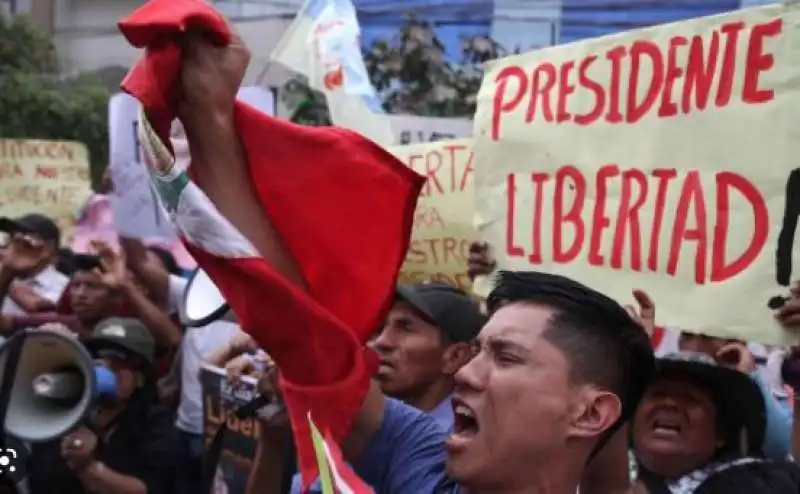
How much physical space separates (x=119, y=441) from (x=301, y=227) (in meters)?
1.93

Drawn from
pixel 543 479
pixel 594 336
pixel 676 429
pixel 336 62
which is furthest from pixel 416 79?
pixel 543 479

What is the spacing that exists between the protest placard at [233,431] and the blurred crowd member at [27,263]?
182 centimetres

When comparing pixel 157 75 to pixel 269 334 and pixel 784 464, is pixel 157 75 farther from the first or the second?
pixel 784 464

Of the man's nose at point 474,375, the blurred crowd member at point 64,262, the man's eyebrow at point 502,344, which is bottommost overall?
the blurred crowd member at point 64,262

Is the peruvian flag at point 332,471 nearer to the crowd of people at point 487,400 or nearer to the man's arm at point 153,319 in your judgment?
the crowd of people at point 487,400

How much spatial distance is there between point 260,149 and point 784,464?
3.80 ft

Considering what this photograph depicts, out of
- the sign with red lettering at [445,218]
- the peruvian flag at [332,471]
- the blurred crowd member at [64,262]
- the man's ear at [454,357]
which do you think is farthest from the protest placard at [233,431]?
the blurred crowd member at [64,262]

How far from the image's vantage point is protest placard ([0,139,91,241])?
7258 millimetres

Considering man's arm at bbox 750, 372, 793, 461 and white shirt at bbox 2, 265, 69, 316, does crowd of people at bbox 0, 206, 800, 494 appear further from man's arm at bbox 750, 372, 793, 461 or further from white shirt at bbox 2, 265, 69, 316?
white shirt at bbox 2, 265, 69, 316

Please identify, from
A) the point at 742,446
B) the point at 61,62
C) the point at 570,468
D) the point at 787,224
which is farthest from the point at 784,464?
the point at 61,62

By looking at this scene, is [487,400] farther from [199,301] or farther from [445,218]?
[445,218]

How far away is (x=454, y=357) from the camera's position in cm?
319

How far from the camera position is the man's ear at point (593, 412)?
5.77 ft

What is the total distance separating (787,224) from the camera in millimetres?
2674
